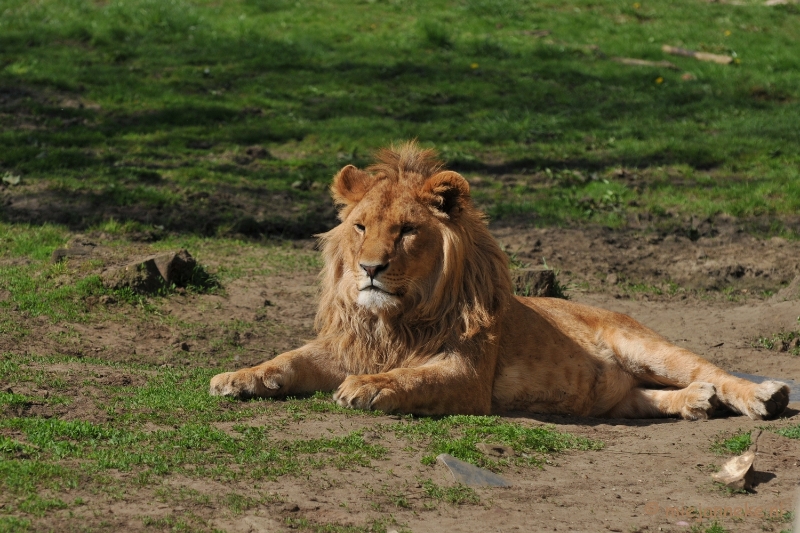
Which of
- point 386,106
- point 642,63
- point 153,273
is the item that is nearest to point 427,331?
point 153,273

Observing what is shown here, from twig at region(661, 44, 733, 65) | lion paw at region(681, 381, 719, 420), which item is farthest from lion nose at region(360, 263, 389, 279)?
twig at region(661, 44, 733, 65)

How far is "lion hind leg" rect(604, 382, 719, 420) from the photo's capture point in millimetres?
7129

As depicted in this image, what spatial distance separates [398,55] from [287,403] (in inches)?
530

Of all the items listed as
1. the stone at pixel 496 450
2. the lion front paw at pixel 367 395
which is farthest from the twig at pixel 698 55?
the stone at pixel 496 450

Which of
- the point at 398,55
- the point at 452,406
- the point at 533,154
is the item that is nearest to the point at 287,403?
the point at 452,406

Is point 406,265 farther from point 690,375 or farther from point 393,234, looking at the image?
point 690,375

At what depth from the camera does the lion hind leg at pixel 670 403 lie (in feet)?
23.4

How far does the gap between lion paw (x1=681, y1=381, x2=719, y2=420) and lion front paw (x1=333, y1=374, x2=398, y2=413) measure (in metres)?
2.20

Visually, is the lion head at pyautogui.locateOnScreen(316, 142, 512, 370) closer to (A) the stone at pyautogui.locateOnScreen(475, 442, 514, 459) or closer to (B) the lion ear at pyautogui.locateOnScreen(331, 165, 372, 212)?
(B) the lion ear at pyautogui.locateOnScreen(331, 165, 372, 212)

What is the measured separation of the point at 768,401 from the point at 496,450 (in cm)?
215

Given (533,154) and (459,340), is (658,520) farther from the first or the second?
(533,154)

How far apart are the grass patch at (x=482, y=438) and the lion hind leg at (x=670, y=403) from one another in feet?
4.32

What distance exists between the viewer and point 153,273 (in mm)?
9414

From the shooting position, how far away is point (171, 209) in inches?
487
